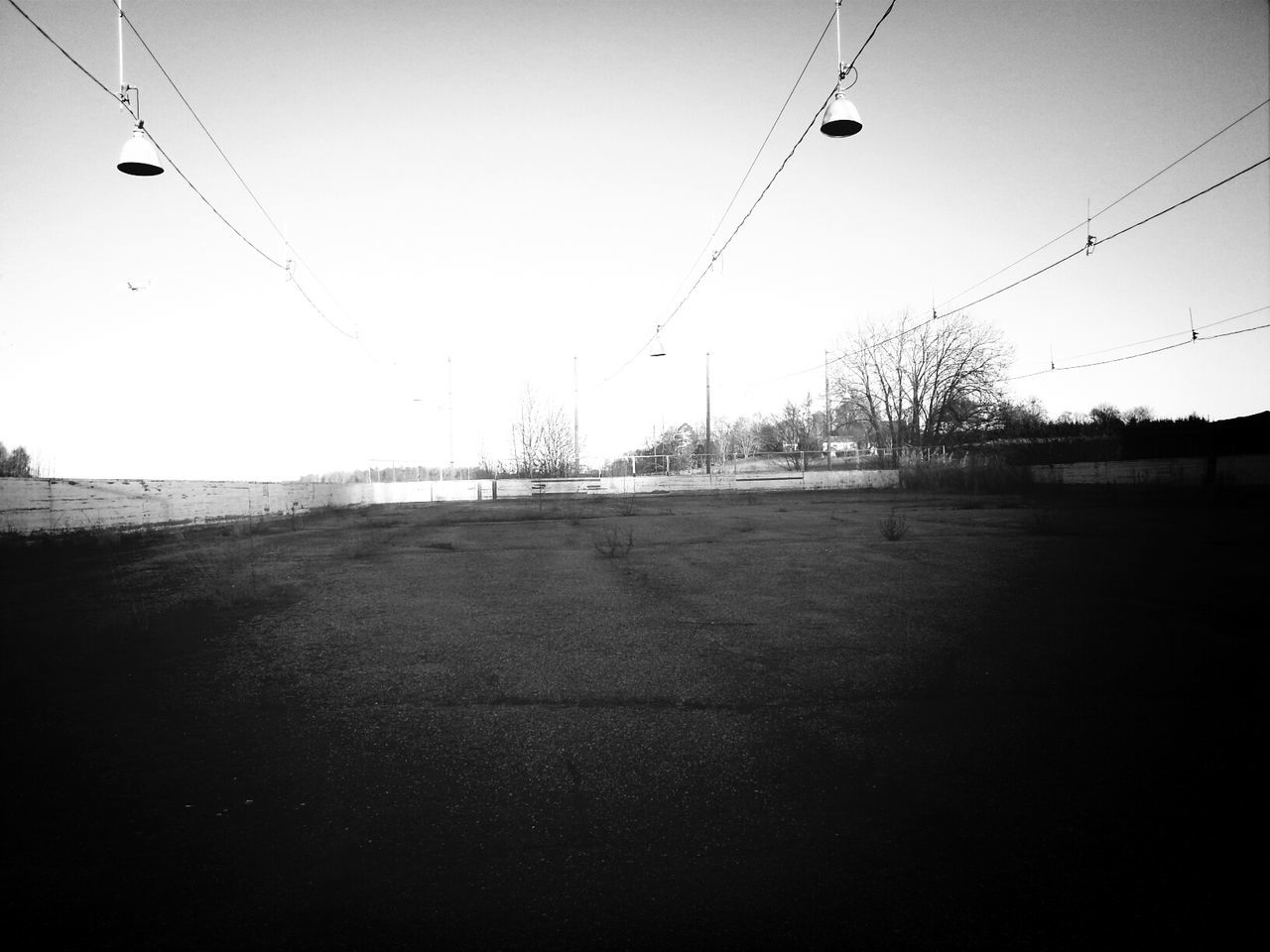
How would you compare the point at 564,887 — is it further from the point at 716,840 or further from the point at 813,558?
the point at 813,558

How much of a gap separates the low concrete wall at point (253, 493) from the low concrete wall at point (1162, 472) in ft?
33.3

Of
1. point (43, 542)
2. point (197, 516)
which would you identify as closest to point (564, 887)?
point (43, 542)

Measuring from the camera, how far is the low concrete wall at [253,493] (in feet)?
45.0

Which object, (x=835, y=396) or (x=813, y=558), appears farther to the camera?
(x=835, y=396)

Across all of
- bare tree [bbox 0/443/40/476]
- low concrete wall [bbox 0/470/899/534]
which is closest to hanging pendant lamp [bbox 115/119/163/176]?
low concrete wall [bbox 0/470/899/534]

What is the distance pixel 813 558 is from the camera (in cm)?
956

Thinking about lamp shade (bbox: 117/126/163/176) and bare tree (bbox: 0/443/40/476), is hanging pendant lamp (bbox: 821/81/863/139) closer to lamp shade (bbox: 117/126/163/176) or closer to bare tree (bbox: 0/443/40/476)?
lamp shade (bbox: 117/126/163/176)

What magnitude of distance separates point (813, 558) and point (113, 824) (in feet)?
28.5

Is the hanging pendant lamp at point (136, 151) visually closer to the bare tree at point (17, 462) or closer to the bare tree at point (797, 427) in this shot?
the bare tree at point (17, 462)

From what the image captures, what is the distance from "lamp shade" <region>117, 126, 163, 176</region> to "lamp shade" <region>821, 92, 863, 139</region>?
25.7 feet

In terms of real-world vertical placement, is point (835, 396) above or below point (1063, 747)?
above

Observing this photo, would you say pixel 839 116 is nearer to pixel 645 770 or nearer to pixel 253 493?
pixel 645 770

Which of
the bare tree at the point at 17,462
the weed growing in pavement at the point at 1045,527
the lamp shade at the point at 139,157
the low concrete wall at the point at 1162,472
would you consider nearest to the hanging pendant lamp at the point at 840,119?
the lamp shade at the point at 139,157

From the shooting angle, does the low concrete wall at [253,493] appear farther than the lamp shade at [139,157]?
Yes
